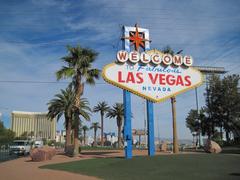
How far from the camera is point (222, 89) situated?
52.3m

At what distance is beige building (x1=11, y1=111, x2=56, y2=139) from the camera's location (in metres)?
171

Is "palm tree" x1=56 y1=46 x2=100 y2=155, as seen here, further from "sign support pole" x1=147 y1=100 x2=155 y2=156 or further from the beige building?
the beige building

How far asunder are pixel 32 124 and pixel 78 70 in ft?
506

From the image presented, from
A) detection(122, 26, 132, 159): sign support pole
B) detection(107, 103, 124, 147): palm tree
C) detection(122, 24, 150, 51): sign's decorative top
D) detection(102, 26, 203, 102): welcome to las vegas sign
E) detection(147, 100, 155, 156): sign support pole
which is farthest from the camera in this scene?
detection(107, 103, 124, 147): palm tree

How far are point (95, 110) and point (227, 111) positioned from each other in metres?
39.3

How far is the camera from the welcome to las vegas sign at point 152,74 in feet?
75.9

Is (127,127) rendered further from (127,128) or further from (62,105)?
(62,105)

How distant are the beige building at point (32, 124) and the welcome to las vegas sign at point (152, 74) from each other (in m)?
152

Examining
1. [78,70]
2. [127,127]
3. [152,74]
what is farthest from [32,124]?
[152,74]

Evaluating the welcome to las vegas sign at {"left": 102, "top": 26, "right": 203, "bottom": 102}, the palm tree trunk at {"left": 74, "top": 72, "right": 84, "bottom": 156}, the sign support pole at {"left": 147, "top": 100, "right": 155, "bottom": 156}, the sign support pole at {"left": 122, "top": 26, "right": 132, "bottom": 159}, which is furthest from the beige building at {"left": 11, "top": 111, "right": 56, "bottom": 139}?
the welcome to las vegas sign at {"left": 102, "top": 26, "right": 203, "bottom": 102}

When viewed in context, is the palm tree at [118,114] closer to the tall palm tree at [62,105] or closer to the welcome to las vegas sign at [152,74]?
the tall palm tree at [62,105]

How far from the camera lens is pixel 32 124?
18000cm

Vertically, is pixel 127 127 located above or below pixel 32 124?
below

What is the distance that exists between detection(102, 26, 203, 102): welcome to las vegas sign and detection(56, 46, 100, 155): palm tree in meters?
11.2
